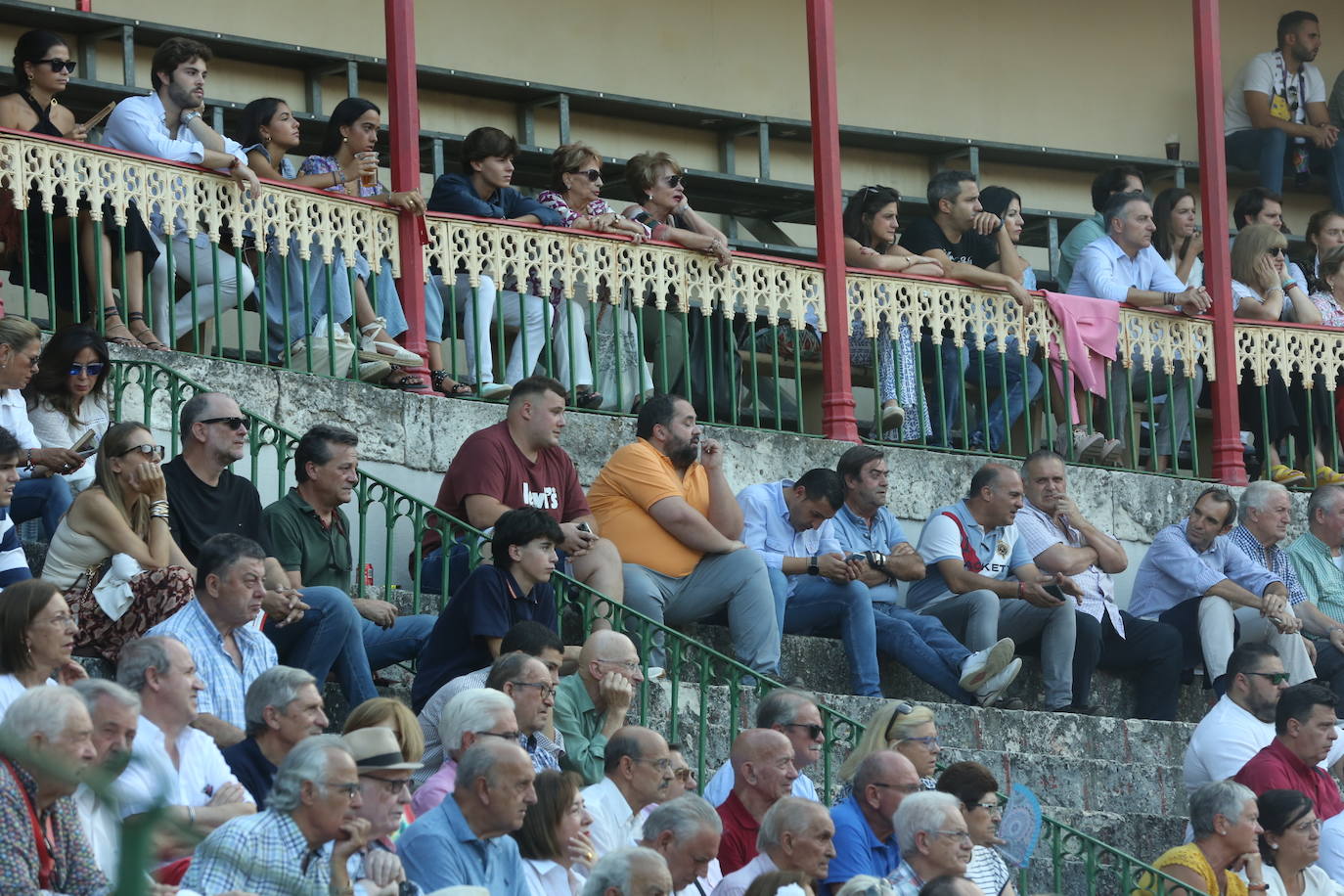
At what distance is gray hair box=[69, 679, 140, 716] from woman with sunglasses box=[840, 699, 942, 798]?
3.41m

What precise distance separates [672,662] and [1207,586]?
11.1ft

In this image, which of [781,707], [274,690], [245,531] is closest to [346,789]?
[274,690]

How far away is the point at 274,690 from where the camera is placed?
730cm

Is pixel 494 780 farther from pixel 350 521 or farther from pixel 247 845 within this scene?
pixel 350 521

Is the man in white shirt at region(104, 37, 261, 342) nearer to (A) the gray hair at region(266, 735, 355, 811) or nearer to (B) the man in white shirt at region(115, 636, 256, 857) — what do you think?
(B) the man in white shirt at region(115, 636, 256, 857)

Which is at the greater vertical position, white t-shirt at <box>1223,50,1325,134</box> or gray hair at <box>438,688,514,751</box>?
white t-shirt at <box>1223,50,1325,134</box>

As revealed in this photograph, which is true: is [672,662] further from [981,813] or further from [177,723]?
[177,723]

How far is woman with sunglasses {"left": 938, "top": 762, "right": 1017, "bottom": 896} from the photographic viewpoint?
28.2ft

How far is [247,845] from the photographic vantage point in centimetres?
622

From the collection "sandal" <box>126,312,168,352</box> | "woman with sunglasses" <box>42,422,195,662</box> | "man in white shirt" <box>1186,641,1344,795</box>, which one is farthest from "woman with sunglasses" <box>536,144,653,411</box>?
"woman with sunglasses" <box>42,422,195,662</box>

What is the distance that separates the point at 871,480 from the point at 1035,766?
1.56 m

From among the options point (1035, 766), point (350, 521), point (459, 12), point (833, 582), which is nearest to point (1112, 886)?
point (1035, 766)

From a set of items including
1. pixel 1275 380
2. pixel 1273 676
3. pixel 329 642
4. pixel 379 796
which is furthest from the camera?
pixel 1275 380

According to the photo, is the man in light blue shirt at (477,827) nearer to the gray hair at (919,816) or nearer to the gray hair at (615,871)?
the gray hair at (615,871)
